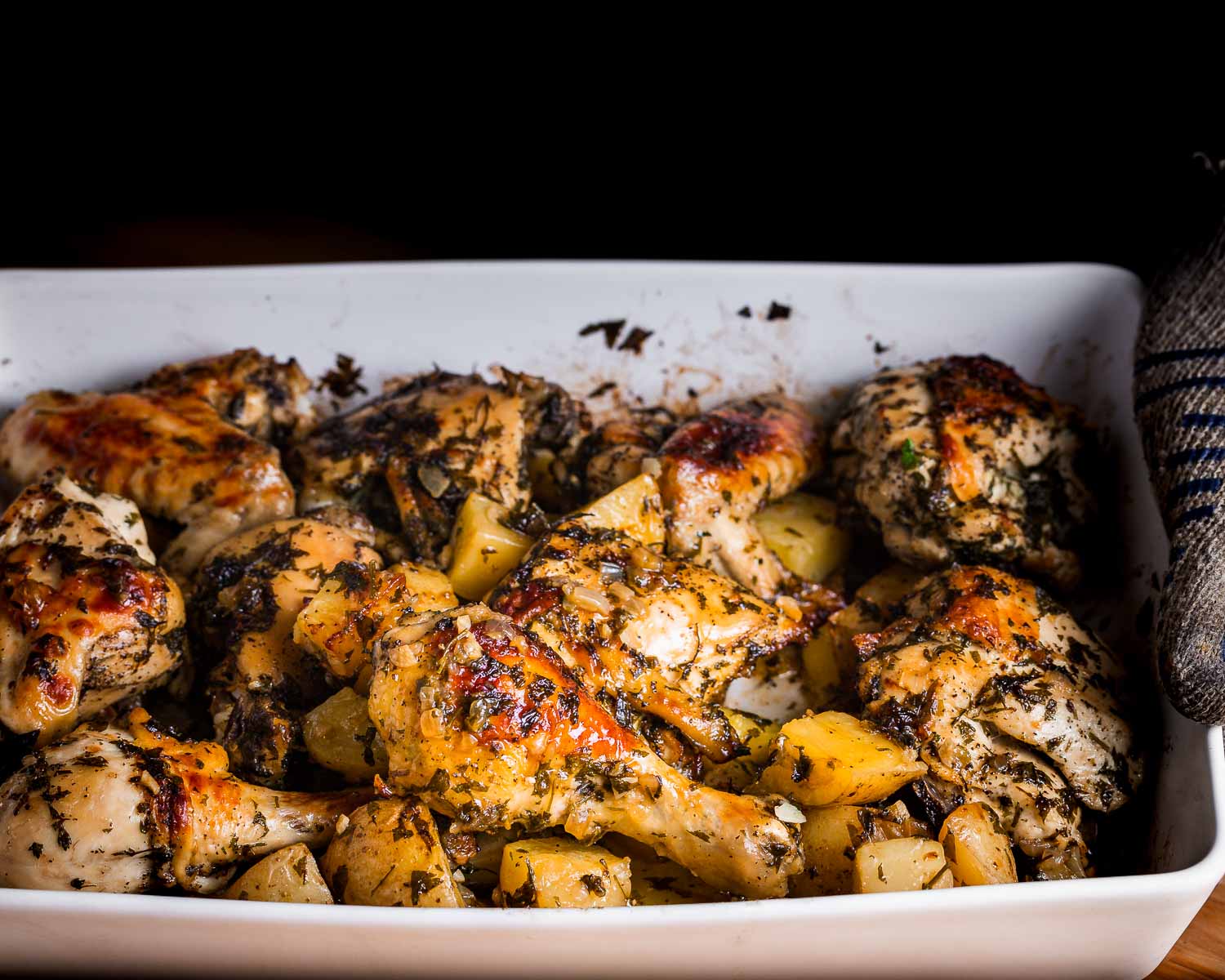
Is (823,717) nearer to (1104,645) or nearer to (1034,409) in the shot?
(1104,645)

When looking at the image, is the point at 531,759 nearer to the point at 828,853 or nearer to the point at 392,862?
the point at 392,862

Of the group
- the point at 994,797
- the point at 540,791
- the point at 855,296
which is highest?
the point at 855,296

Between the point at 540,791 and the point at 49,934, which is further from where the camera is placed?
the point at 540,791

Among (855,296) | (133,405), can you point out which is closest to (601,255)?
(855,296)

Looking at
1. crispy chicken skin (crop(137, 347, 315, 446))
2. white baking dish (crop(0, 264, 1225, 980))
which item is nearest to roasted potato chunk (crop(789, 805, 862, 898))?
white baking dish (crop(0, 264, 1225, 980))

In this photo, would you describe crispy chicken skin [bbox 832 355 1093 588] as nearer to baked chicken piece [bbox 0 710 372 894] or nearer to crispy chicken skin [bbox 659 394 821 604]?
crispy chicken skin [bbox 659 394 821 604]

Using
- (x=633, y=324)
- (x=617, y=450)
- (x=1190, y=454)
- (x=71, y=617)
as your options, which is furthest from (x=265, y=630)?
(x=1190, y=454)

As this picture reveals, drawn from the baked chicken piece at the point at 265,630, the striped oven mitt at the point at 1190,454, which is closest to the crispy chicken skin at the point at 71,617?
the baked chicken piece at the point at 265,630
